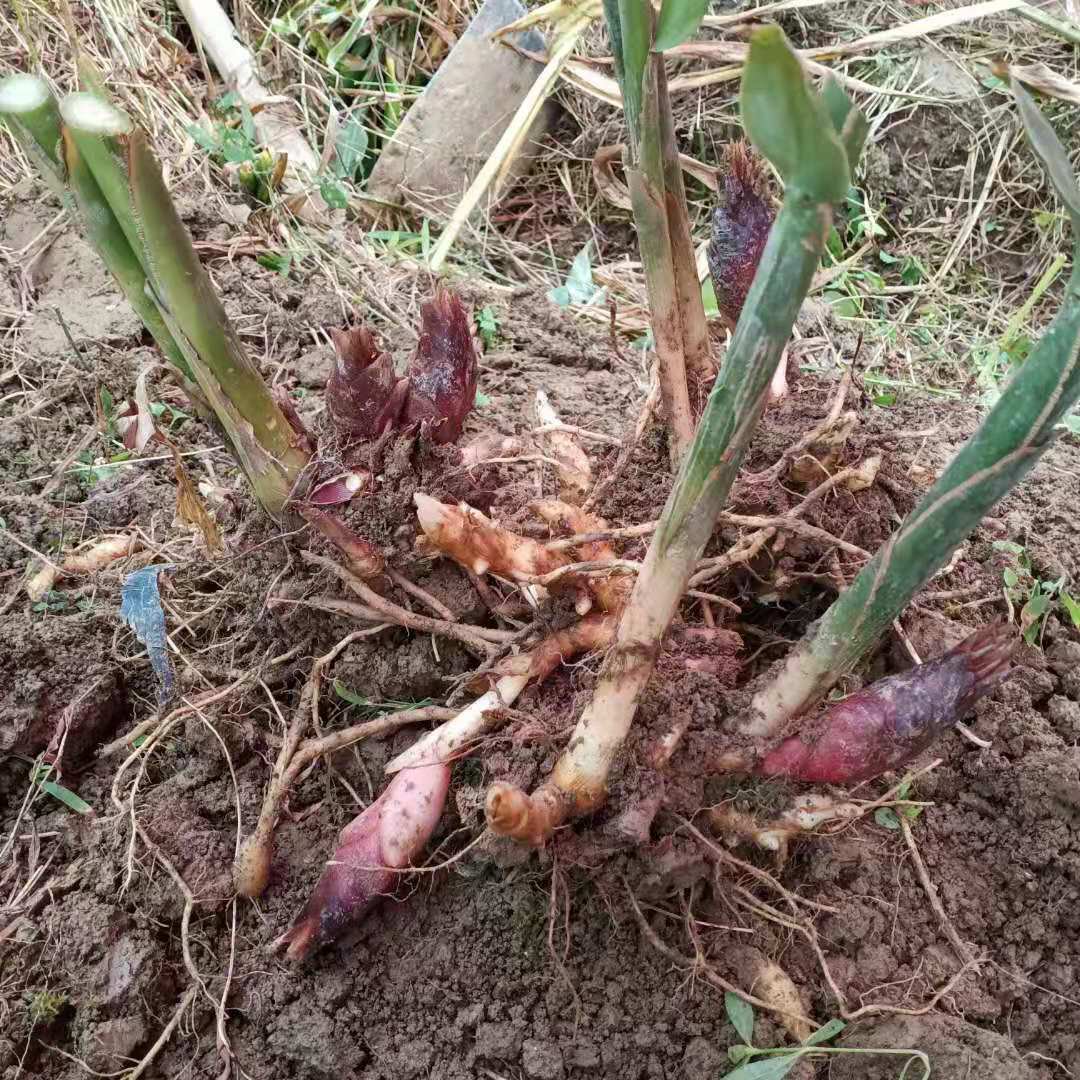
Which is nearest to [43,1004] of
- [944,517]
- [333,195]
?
[944,517]

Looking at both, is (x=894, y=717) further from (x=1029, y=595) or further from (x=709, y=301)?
(x=709, y=301)

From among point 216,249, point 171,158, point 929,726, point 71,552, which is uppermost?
point 171,158

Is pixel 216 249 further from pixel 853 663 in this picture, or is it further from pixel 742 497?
pixel 853 663

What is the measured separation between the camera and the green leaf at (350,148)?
2.15 metres

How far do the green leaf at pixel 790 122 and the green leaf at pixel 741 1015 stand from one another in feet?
2.54

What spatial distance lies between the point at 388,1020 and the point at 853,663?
0.60 m

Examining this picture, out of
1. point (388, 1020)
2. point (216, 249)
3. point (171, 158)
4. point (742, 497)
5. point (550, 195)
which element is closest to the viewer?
point (388, 1020)

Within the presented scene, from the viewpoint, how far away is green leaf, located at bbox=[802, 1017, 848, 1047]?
910mm

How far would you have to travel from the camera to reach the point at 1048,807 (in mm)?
1037

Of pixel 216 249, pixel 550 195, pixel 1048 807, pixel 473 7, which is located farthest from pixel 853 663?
pixel 473 7

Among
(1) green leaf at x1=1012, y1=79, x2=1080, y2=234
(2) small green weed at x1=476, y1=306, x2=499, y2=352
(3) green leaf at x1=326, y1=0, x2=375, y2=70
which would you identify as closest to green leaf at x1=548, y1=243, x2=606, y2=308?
(2) small green weed at x1=476, y1=306, x2=499, y2=352

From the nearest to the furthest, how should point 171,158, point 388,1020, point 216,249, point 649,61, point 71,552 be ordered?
point 649,61
point 388,1020
point 71,552
point 216,249
point 171,158

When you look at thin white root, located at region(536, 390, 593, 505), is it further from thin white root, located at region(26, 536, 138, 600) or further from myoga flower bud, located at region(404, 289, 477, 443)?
thin white root, located at region(26, 536, 138, 600)

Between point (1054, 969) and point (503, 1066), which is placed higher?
point (503, 1066)
